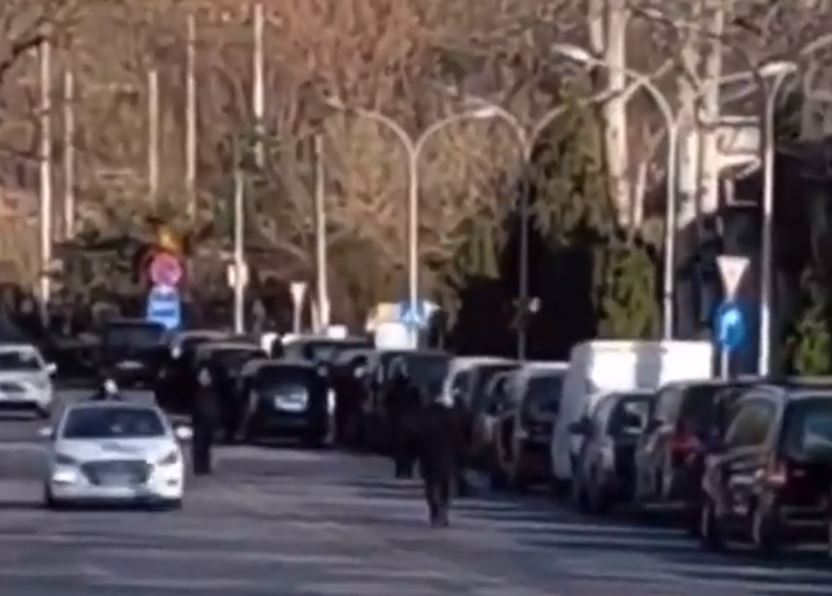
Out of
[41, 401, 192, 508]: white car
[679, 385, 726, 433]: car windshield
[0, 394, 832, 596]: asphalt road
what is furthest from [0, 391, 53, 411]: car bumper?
[679, 385, 726, 433]: car windshield

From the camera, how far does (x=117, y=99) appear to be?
352 ft

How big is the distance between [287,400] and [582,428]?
18.4m

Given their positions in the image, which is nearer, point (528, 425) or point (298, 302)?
point (528, 425)

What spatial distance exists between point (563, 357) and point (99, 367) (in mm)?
16123

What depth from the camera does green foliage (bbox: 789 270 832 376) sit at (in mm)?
53562

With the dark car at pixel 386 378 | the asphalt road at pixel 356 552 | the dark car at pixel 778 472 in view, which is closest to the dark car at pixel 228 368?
the dark car at pixel 386 378

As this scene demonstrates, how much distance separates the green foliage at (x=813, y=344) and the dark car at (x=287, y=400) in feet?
28.1

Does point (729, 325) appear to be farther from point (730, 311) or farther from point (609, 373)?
point (609, 373)

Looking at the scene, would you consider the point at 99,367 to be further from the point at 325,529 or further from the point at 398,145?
the point at 325,529

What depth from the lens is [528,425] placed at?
45.3 m

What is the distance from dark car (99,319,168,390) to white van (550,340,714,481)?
112ft

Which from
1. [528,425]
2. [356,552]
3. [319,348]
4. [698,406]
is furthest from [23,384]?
[356,552]

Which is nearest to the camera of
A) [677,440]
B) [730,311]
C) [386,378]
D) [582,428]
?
[677,440]

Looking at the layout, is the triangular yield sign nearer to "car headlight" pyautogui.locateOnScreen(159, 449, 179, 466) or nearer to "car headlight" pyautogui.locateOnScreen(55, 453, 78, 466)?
"car headlight" pyautogui.locateOnScreen(159, 449, 179, 466)
